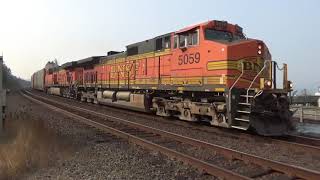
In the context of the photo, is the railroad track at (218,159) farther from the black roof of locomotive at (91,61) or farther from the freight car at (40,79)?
the freight car at (40,79)

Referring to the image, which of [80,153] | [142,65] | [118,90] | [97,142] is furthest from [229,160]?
[118,90]

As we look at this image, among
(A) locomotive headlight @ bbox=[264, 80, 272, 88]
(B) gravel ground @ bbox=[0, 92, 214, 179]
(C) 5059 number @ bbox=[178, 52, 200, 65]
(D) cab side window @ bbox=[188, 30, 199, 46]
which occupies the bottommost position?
(B) gravel ground @ bbox=[0, 92, 214, 179]

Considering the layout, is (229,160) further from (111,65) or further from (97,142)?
(111,65)

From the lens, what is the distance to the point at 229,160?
8.59 m

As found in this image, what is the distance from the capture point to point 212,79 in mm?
13352

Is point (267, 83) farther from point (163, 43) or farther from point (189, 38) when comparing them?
point (163, 43)

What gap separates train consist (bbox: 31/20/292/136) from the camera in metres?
12.1

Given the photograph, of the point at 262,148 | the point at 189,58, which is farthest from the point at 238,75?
the point at 262,148

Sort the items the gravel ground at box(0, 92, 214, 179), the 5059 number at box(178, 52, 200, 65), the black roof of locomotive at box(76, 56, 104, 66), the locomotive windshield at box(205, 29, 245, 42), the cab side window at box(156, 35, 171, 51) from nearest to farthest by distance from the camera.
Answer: the gravel ground at box(0, 92, 214, 179)
the locomotive windshield at box(205, 29, 245, 42)
the 5059 number at box(178, 52, 200, 65)
the cab side window at box(156, 35, 171, 51)
the black roof of locomotive at box(76, 56, 104, 66)

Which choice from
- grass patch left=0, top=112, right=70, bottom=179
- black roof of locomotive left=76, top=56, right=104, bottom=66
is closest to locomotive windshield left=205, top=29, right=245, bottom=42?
grass patch left=0, top=112, right=70, bottom=179

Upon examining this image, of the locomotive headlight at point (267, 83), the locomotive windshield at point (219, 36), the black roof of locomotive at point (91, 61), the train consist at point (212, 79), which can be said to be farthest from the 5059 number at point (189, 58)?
the black roof of locomotive at point (91, 61)

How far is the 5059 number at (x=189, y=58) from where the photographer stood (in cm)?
1408

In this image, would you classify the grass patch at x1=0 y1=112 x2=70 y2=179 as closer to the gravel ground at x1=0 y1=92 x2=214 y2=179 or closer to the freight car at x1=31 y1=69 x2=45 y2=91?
the gravel ground at x1=0 y1=92 x2=214 y2=179

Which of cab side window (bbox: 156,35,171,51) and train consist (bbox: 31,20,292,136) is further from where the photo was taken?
cab side window (bbox: 156,35,171,51)
